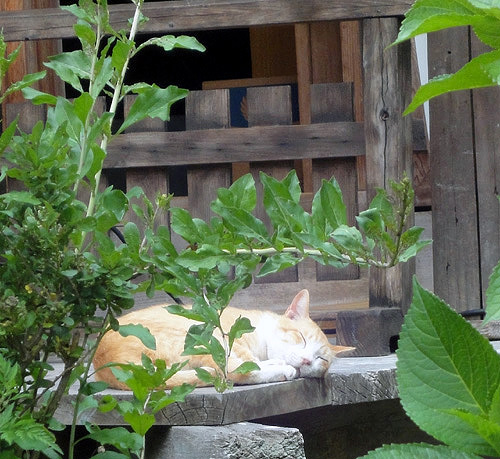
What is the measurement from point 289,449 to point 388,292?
4.74ft

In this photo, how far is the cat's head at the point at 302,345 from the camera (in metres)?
2.89

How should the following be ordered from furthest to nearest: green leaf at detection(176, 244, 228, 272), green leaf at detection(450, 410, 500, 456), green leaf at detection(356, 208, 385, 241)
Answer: green leaf at detection(176, 244, 228, 272), green leaf at detection(356, 208, 385, 241), green leaf at detection(450, 410, 500, 456)

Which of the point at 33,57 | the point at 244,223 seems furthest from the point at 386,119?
the point at 244,223

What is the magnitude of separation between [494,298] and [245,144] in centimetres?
354

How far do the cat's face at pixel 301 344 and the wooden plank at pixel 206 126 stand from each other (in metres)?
0.83

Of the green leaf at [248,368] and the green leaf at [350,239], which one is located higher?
the green leaf at [350,239]

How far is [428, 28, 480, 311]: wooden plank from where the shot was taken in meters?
3.88

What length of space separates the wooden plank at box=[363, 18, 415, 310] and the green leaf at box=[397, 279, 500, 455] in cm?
314

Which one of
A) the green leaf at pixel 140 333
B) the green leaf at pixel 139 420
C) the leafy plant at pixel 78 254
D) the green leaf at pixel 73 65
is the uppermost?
the green leaf at pixel 73 65

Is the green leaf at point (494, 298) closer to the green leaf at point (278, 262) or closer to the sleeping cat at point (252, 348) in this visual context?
the green leaf at point (278, 262)

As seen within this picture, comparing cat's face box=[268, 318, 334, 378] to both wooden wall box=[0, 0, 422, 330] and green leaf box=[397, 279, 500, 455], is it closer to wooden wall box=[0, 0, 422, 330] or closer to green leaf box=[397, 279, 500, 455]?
wooden wall box=[0, 0, 422, 330]

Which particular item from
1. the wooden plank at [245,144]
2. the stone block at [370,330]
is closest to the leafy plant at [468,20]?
the stone block at [370,330]

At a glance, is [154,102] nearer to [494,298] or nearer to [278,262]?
[278,262]

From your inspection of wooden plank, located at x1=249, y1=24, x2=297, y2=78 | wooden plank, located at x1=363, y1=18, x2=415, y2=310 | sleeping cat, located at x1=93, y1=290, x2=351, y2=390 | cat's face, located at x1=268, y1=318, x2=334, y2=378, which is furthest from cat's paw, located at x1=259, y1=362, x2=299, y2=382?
wooden plank, located at x1=249, y1=24, x2=297, y2=78
